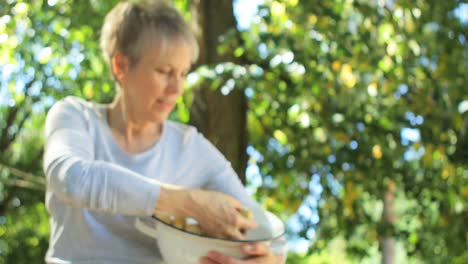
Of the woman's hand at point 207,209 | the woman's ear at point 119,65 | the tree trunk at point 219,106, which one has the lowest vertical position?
the tree trunk at point 219,106

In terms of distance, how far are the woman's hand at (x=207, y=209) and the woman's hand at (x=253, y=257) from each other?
0.12ft

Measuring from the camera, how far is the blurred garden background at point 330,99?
2.69m

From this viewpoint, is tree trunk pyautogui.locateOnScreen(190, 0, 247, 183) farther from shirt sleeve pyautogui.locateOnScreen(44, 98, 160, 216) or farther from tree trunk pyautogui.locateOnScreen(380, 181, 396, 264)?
shirt sleeve pyautogui.locateOnScreen(44, 98, 160, 216)

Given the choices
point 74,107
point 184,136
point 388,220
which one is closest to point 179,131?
point 184,136

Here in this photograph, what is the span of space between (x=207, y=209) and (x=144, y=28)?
1.45 feet

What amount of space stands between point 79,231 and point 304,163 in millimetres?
1603

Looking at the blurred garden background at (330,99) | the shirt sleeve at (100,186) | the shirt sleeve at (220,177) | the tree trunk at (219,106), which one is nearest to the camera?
the shirt sleeve at (100,186)

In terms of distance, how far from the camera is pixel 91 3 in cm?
341

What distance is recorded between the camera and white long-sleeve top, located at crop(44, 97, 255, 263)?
4.06 feet

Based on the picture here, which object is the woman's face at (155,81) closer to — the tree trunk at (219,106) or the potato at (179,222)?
the potato at (179,222)

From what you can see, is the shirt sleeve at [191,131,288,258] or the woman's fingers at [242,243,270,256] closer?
the woman's fingers at [242,243,270,256]

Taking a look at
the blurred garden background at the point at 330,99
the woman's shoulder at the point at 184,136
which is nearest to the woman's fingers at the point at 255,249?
the woman's shoulder at the point at 184,136

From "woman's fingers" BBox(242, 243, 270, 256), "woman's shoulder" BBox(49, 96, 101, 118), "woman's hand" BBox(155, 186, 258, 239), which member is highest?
"woman's hand" BBox(155, 186, 258, 239)

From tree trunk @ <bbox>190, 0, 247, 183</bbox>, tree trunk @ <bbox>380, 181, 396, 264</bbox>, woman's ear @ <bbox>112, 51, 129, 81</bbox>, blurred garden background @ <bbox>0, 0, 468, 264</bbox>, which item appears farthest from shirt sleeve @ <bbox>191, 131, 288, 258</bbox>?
tree trunk @ <bbox>380, 181, 396, 264</bbox>
